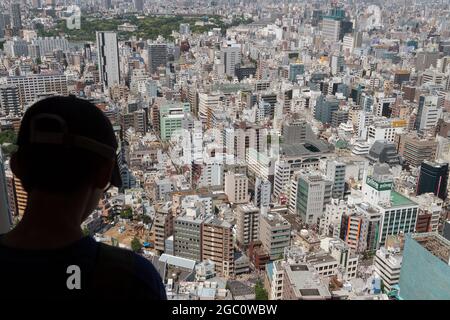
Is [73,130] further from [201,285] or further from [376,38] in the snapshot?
[376,38]

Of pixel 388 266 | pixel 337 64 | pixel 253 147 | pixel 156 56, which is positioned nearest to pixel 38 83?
pixel 253 147

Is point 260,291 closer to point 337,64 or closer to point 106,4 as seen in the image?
point 106,4

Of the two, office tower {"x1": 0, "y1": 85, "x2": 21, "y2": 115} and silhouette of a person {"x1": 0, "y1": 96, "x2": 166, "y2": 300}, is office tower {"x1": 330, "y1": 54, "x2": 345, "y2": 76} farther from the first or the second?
silhouette of a person {"x1": 0, "y1": 96, "x2": 166, "y2": 300}

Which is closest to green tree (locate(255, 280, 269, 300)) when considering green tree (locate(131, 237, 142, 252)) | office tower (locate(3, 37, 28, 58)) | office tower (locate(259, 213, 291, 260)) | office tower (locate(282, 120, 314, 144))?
office tower (locate(259, 213, 291, 260))

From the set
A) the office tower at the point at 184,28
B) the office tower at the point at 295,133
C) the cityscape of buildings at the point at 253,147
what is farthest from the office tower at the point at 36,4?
the office tower at the point at 295,133

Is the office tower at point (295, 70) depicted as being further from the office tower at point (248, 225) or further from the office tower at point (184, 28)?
the office tower at point (248, 225)
